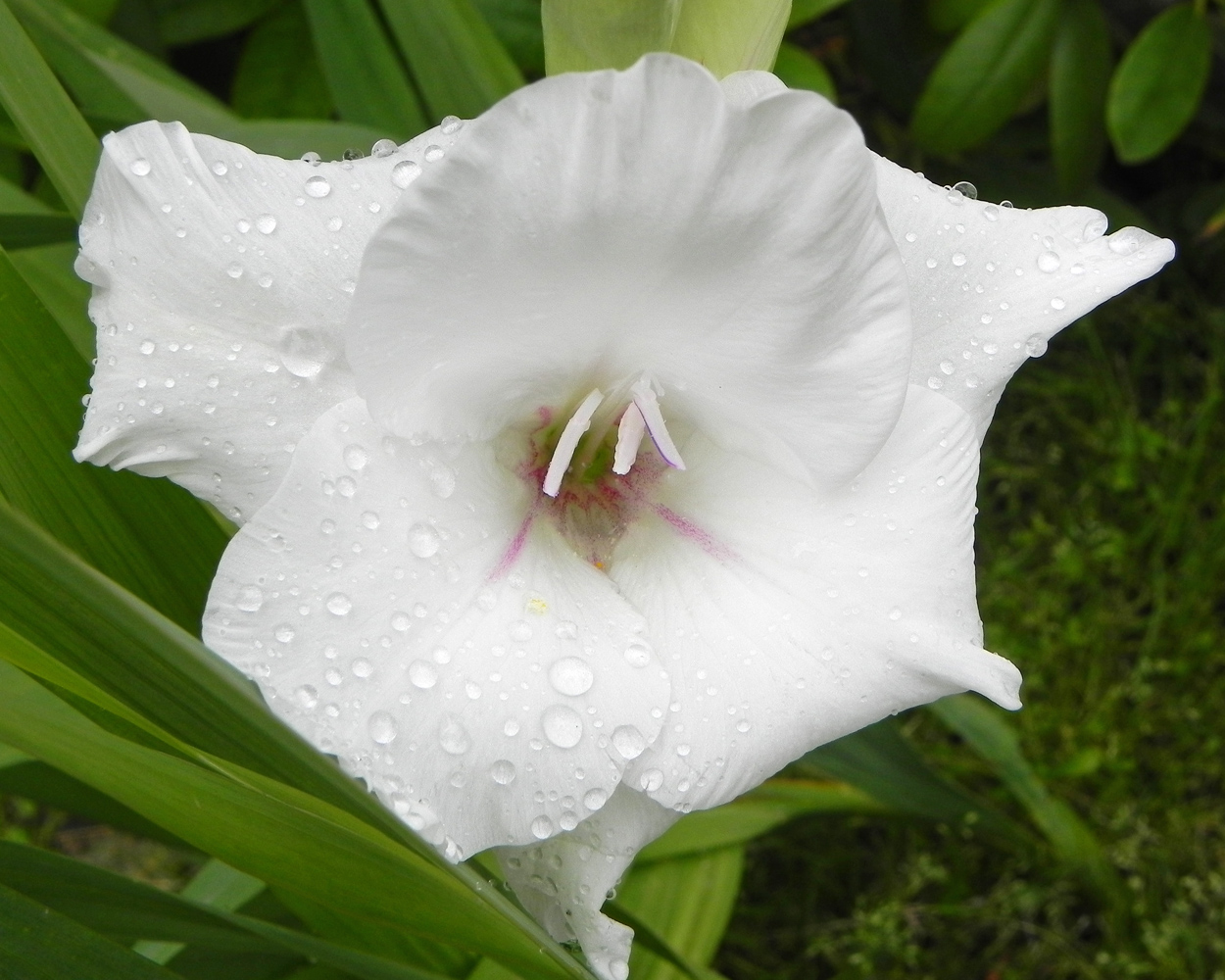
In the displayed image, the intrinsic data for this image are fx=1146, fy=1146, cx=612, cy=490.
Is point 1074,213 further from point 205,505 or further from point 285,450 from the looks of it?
point 205,505

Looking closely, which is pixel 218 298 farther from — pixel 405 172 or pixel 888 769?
pixel 888 769

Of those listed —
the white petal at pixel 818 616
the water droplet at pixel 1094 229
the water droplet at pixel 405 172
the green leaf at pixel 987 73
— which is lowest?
the green leaf at pixel 987 73

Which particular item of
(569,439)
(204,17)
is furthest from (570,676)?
(204,17)

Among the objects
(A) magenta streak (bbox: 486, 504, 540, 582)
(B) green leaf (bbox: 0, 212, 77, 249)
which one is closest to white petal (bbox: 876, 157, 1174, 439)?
(A) magenta streak (bbox: 486, 504, 540, 582)

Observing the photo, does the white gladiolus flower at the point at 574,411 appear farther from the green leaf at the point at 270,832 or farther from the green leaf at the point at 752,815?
the green leaf at the point at 752,815

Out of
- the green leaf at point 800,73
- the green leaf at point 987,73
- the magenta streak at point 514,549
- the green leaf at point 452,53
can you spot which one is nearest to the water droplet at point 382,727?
the magenta streak at point 514,549

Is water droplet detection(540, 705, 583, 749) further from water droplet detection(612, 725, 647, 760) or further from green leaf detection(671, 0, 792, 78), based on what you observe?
green leaf detection(671, 0, 792, 78)
